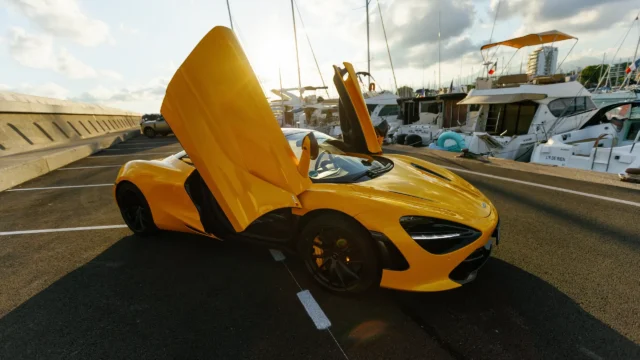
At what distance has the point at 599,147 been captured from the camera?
8.25 m

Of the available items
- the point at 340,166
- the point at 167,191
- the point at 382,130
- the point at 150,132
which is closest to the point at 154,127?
the point at 150,132

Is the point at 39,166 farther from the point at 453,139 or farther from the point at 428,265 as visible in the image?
the point at 453,139

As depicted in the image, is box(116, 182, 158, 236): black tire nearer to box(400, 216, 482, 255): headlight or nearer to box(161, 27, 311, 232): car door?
box(161, 27, 311, 232): car door

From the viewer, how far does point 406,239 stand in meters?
2.10

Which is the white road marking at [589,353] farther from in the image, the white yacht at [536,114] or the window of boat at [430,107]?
the window of boat at [430,107]

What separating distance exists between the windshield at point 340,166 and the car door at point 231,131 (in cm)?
31

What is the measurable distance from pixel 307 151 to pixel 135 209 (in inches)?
99.0

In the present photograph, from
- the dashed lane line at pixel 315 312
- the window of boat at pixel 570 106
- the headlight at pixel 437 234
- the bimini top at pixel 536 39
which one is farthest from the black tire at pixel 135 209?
the bimini top at pixel 536 39

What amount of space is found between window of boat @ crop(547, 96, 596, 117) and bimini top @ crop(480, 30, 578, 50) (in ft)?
10.8

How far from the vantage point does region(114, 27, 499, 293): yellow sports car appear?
213 cm

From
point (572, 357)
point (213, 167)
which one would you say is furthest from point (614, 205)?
point (213, 167)

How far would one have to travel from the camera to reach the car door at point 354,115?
3549 millimetres

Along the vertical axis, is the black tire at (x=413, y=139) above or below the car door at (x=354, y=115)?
below

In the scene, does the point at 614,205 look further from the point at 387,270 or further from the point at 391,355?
the point at 391,355
